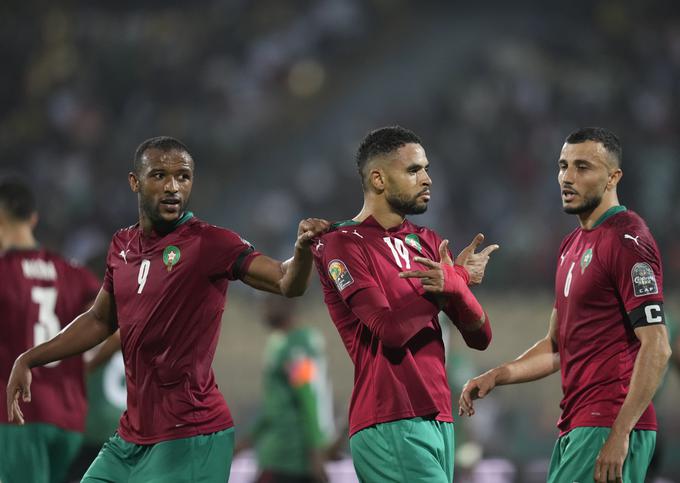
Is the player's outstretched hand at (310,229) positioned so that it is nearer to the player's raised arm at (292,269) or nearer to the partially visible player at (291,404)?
the player's raised arm at (292,269)

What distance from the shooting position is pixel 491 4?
1391 cm

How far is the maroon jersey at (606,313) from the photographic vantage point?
3.79 metres

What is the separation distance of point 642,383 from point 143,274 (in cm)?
207

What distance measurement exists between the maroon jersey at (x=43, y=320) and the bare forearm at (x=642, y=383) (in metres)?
3.19

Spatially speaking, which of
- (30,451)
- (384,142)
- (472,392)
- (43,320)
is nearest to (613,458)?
(472,392)

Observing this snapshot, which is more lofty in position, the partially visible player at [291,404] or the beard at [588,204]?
the beard at [588,204]

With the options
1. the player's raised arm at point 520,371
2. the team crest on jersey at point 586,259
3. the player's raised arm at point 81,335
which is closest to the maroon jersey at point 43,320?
the player's raised arm at point 81,335

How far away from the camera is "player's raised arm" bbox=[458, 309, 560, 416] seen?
13.4 feet

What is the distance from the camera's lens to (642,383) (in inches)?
143

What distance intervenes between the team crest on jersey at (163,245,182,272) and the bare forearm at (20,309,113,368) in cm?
58

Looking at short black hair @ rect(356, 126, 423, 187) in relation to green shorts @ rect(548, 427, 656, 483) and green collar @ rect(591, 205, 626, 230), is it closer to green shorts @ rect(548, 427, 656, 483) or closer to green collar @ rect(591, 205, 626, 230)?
green collar @ rect(591, 205, 626, 230)

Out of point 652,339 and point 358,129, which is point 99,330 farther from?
point 358,129

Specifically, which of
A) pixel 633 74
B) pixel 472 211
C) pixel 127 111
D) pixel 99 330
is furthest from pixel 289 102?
pixel 99 330

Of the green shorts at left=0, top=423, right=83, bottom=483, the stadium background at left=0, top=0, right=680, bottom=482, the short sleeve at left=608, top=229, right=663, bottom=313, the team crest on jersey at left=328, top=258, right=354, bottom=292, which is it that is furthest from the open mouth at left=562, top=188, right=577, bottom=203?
the stadium background at left=0, top=0, right=680, bottom=482
